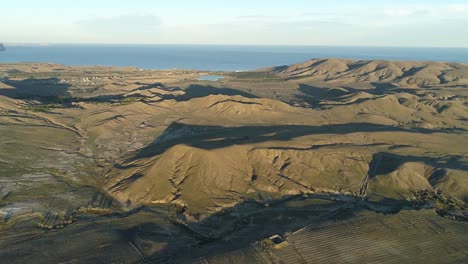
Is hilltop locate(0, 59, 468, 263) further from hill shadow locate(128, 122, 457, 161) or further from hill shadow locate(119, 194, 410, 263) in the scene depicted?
hill shadow locate(128, 122, 457, 161)

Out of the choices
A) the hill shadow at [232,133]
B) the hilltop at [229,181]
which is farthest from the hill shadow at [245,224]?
the hill shadow at [232,133]

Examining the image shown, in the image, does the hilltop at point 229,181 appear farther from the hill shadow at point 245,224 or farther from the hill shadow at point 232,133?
the hill shadow at point 232,133

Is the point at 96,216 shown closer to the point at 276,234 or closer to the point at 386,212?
the point at 276,234

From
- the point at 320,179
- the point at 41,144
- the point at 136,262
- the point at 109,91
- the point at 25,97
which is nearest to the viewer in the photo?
the point at 136,262

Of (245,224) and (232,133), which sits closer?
(245,224)

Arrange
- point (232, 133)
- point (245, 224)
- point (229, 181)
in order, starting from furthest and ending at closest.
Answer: point (232, 133) < point (229, 181) < point (245, 224)

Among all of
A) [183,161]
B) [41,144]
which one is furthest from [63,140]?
[183,161]

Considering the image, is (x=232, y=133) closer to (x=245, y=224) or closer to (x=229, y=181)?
(x=229, y=181)

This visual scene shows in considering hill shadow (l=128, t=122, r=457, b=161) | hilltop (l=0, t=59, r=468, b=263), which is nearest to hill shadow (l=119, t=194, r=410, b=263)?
hilltop (l=0, t=59, r=468, b=263)

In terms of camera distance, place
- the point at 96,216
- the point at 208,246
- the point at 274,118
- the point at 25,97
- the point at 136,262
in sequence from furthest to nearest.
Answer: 1. the point at 25,97
2. the point at 274,118
3. the point at 96,216
4. the point at 208,246
5. the point at 136,262

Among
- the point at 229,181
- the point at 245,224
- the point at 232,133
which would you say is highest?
the point at 232,133

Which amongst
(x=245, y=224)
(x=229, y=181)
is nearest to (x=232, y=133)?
(x=229, y=181)
